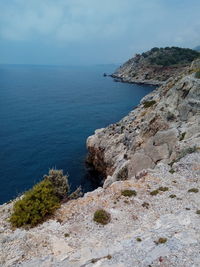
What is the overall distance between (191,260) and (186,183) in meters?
8.04

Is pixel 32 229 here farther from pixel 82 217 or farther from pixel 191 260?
pixel 191 260

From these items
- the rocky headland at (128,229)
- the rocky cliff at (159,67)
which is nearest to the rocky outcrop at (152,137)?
the rocky headland at (128,229)

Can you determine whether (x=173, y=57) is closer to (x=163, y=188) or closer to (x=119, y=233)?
(x=163, y=188)

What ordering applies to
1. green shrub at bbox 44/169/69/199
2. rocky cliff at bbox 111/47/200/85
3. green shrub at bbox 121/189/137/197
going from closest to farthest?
green shrub at bbox 121/189/137/197 < green shrub at bbox 44/169/69/199 < rocky cliff at bbox 111/47/200/85

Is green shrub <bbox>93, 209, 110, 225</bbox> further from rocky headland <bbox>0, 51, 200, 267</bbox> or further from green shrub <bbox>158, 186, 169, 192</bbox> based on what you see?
green shrub <bbox>158, 186, 169, 192</bbox>

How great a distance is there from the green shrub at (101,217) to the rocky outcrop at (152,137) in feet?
22.9

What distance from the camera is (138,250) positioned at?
507 inches

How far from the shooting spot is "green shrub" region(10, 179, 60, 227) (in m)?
15.8

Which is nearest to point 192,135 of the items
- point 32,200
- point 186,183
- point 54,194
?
point 186,183

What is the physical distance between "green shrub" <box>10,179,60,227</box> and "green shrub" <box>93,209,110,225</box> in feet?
9.83

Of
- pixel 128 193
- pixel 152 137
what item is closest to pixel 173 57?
pixel 152 137

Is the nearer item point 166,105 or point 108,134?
point 166,105

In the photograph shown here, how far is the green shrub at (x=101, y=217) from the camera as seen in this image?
15391 millimetres

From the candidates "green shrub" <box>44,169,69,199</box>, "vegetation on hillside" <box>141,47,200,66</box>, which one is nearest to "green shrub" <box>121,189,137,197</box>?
"green shrub" <box>44,169,69,199</box>
